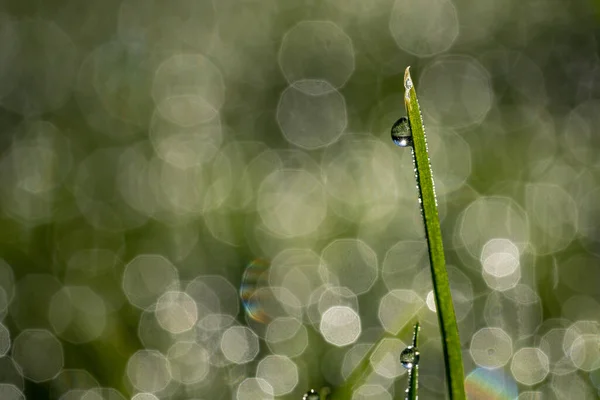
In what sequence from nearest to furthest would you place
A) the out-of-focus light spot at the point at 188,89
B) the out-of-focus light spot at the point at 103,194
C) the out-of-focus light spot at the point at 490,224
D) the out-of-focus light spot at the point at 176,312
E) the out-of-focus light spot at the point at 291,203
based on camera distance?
1. the out-of-focus light spot at the point at 176,312
2. the out-of-focus light spot at the point at 490,224
3. the out-of-focus light spot at the point at 103,194
4. the out-of-focus light spot at the point at 291,203
5. the out-of-focus light spot at the point at 188,89

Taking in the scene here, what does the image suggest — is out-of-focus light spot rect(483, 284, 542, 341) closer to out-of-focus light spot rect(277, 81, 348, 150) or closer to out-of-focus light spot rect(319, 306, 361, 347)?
out-of-focus light spot rect(319, 306, 361, 347)

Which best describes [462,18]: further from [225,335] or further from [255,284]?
[225,335]

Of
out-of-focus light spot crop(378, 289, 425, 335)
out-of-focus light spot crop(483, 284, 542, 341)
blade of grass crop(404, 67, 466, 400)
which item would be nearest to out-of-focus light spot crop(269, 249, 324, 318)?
out-of-focus light spot crop(378, 289, 425, 335)

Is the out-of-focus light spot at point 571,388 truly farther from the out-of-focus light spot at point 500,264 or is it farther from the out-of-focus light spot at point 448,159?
the out-of-focus light spot at point 448,159

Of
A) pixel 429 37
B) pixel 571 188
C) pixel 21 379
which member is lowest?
pixel 21 379

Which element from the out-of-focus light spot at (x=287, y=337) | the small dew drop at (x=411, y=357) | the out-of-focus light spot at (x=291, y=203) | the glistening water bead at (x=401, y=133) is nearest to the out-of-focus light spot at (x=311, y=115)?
the out-of-focus light spot at (x=291, y=203)

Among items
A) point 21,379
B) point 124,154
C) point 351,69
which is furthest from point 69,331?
point 351,69
